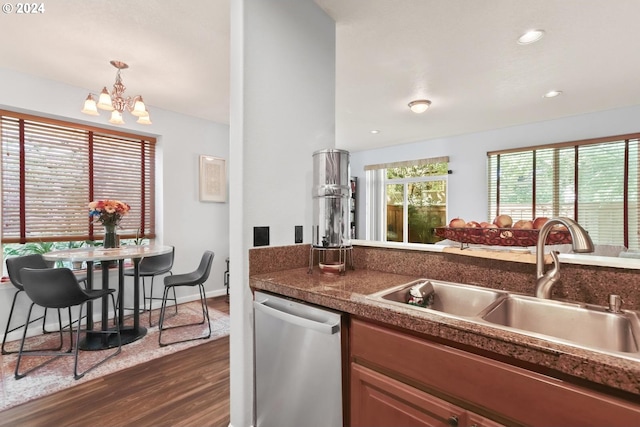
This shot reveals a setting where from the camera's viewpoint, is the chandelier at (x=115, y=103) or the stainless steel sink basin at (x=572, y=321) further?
the chandelier at (x=115, y=103)

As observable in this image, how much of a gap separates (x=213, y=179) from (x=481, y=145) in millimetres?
4190

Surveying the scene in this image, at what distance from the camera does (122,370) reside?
225cm

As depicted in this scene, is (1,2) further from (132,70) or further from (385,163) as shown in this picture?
(385,163)

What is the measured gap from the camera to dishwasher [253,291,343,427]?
1.16 metres

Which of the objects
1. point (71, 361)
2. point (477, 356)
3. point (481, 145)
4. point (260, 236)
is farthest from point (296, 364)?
point (481, 145)

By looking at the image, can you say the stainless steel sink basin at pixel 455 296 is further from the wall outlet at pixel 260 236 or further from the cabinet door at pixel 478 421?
the wall outlet at pixel 260 236

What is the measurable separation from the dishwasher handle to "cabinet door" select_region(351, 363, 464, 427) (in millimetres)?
162

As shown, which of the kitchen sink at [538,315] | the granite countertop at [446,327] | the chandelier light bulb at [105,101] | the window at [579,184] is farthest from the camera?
the window at [579,184]

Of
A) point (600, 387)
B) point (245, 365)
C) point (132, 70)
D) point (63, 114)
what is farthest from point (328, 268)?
point (63, 114)

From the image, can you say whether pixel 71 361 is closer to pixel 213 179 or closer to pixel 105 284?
pixel 105 284

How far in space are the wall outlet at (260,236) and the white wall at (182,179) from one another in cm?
278

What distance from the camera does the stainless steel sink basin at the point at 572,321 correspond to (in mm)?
964

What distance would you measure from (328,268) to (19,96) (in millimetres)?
3397

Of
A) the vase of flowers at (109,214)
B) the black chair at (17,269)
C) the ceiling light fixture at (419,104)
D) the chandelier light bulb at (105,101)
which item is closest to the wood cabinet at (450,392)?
the chandelier light bulb at (105,101)
